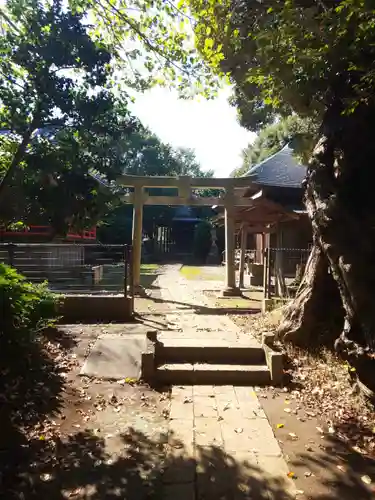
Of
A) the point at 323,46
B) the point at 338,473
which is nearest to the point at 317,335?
the point at 338,473

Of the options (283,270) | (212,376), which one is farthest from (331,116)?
(283,270)

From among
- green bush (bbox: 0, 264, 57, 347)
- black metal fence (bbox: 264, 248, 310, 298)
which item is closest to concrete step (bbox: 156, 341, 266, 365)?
green bush (bbox: 0, 264, 57, 347)

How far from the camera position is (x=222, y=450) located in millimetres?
3676

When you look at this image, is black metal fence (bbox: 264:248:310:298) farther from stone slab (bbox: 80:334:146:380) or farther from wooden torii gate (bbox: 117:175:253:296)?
stone slab (bbox: 80:334:146:380)

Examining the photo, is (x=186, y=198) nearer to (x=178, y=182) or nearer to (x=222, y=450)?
(x=178, y=182)

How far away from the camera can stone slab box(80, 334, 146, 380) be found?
5.64 m

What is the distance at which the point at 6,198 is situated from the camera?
6.53m

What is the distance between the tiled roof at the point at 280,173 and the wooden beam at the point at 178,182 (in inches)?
22.9

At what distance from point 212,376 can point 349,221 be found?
282 cm

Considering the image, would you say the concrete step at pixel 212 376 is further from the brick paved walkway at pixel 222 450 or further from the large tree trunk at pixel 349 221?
the large tree trunk at pixel 349 221

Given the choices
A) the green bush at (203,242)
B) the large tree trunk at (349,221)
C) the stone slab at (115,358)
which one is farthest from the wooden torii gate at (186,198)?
the green bush at (203,242)

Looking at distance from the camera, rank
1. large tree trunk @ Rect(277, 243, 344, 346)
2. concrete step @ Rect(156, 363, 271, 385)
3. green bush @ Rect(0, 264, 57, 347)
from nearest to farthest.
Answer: green bush @ Rect(0, 264, 57, 347) < concrete step @ Rect(156, 363, 271, 385) < large tree trunk @ Rect(277, 243, 344, 346)

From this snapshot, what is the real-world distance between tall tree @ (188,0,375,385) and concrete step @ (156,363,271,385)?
120cm

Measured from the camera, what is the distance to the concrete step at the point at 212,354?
6.00 metres
